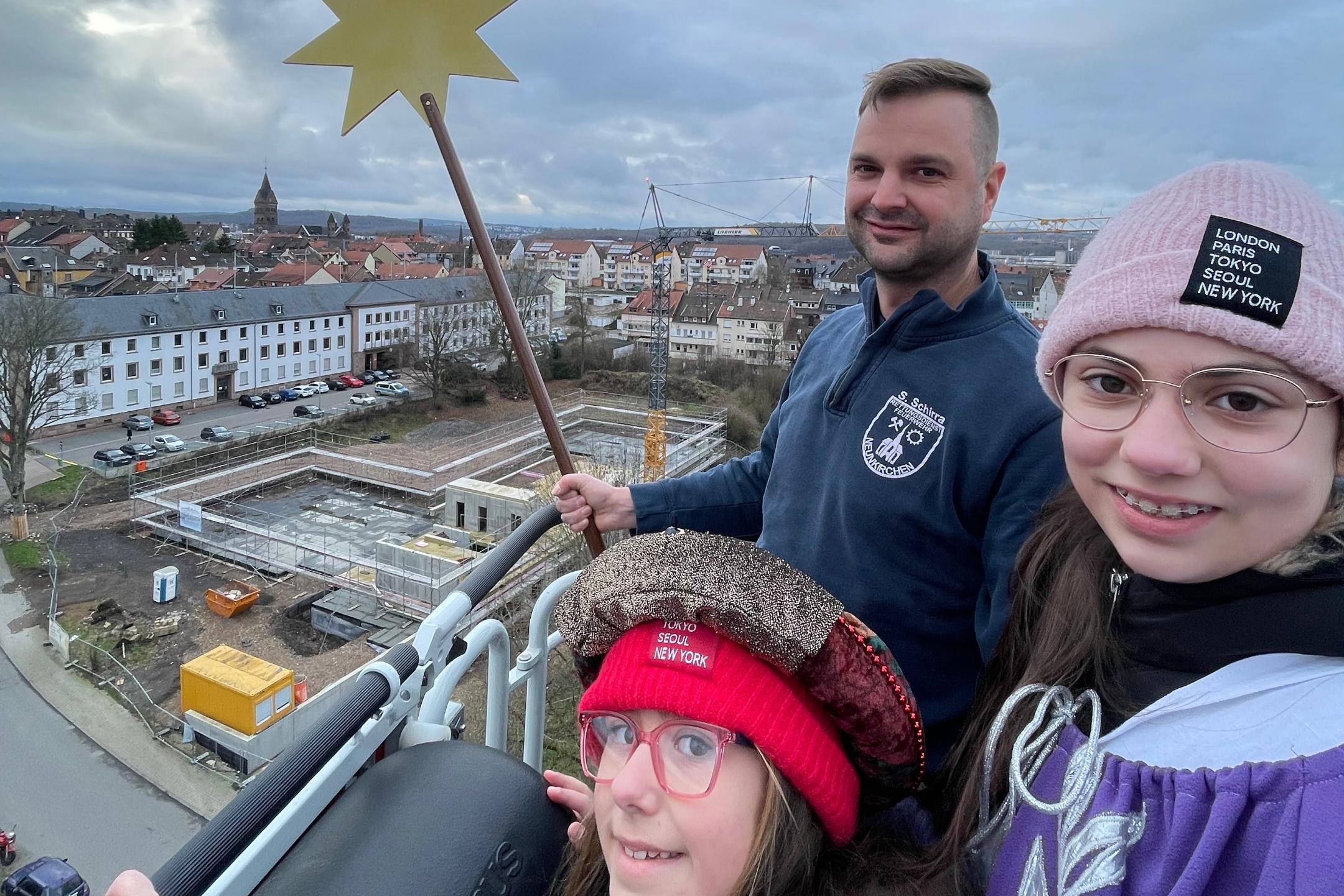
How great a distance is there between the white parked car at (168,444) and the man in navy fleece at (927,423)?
48.1ft

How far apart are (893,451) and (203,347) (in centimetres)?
1738

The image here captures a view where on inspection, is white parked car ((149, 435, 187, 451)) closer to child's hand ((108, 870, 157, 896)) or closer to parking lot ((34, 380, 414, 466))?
parking lot ((34, 380, 414, 466))

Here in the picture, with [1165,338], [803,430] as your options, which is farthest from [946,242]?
[1165,338]

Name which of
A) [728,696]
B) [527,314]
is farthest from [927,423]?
[527,314]

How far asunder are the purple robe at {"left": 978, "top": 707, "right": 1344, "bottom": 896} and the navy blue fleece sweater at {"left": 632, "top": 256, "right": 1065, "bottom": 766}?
293 mm

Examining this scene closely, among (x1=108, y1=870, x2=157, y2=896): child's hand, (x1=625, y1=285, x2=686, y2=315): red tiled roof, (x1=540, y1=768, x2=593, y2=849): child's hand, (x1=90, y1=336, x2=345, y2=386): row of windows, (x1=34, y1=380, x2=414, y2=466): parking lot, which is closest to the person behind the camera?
(x1=108, y1=870, x2=157, y2=896): child's hand

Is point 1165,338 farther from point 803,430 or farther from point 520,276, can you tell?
point 520,276

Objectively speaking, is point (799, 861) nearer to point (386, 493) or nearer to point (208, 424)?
point (386, 493)

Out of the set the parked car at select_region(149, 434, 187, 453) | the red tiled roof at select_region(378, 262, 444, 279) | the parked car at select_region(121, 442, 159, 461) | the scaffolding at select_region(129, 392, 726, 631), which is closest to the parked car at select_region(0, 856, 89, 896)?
the scaffolding at select_region(129, 392, 726, 631)

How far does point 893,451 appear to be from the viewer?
948mm

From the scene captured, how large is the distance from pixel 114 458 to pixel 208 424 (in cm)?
269

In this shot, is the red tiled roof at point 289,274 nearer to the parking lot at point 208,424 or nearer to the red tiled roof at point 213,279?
the red tiled roof at point 213,279

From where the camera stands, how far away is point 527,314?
11.9 m

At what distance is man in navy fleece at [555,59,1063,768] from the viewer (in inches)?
35.0
